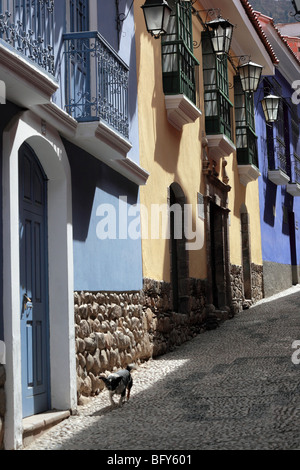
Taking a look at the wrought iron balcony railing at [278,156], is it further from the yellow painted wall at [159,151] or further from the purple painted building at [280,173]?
the yellow painted wall at [159,151]

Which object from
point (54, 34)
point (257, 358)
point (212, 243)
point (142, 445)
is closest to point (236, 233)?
point (212, 243)

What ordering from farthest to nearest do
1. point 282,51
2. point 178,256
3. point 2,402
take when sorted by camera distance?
1. point 282,51
2. point 178,256
3. point 2,402

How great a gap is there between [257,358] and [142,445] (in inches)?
161

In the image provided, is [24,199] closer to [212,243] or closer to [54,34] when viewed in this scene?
[54,34]

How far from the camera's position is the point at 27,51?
693 cm

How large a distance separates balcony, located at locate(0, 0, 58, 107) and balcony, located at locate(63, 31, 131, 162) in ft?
2.49

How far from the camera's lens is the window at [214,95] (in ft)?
47.8

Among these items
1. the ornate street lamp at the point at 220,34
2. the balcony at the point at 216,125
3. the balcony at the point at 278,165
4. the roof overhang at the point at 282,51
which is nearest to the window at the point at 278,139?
the balcony at the point at 278,165

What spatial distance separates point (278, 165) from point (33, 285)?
14.2 meters

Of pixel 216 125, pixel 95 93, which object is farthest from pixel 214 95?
pixel 95 93

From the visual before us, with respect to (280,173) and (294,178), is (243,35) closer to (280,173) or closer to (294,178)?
(280,173)

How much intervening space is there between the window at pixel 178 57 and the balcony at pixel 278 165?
7.79m

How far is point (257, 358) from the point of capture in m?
10.0

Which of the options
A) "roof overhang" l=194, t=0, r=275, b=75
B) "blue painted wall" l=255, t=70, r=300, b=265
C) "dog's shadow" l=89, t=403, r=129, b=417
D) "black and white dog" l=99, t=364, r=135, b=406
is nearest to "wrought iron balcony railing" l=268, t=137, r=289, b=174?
"blue painted wall" l=255, t=70, r=300, b=265
